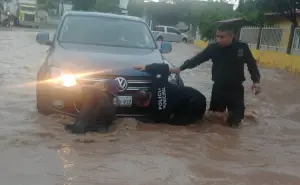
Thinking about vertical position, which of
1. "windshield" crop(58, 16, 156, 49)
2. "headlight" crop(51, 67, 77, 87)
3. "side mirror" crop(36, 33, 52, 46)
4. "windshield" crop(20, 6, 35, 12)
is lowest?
"windshield" crop(20, 6, 35, 12)

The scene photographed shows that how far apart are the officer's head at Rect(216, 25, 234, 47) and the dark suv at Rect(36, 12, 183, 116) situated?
0.79 meters

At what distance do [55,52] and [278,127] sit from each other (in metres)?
3.45

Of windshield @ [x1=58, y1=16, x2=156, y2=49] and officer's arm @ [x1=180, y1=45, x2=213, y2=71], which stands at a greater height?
windshield @ [x1=58, y1=16, x2=156, y2=49]

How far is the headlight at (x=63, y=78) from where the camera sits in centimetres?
563

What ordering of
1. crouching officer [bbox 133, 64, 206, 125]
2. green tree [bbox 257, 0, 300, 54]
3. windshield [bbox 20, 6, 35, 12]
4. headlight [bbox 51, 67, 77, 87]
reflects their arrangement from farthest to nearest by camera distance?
windshield [bbox 20, 6, 35, 12] < green tree [bbox 257, 0, 300, 54] < crouching officer [bbox 133, 64, 206, 125] < headlight [bbox 51, 67, 77, 87]

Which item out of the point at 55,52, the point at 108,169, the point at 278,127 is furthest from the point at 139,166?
the point at 278,127

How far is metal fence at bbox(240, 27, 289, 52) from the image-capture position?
883 inches

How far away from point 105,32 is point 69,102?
1.82 m

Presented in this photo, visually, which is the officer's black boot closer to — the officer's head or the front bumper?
the officer's head

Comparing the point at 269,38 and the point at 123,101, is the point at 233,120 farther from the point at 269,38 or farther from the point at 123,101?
the point at 269,38

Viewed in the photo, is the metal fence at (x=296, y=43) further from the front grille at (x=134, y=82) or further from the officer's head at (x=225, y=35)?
the front grille at (x=134, y=82)

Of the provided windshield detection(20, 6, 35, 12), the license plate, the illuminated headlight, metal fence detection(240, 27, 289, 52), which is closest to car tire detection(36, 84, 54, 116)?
the license plate

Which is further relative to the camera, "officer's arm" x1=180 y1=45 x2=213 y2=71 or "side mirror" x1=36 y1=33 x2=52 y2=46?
"side mirror" x1=36 y1=33 x2=52 y2=46

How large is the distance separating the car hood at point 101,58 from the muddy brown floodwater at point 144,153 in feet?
2.14
